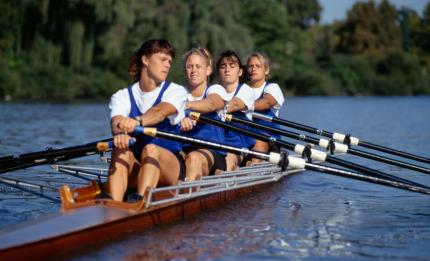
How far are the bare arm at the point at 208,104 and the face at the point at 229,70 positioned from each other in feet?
3.57

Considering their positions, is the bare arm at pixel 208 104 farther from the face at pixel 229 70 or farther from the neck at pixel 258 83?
the neck at pixel 258 83

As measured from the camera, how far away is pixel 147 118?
634 centimetres

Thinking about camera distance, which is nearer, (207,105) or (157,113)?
(157,113)

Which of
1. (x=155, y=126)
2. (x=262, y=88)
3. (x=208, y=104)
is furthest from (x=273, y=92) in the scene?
(x=155, y=126)

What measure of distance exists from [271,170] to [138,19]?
2863cm

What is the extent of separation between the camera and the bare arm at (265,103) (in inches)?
395

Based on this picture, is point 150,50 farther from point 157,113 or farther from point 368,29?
point 368,29

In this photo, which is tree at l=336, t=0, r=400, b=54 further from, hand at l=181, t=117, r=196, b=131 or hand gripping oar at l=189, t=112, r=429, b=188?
hand at l=181, t=117, r=196, b=131

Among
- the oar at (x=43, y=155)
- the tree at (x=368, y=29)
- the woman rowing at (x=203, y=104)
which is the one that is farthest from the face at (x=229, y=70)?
the tree at (x=368, y=29)

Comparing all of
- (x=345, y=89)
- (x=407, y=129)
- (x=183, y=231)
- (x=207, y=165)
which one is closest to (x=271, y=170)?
(x=207, y=165)

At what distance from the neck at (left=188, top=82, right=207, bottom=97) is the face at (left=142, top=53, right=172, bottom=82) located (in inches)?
54.8

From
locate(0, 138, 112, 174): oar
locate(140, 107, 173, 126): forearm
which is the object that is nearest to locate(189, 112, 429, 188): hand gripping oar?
locate(140, 107, 173, 126): forearm

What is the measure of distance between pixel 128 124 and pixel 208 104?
1705 mm

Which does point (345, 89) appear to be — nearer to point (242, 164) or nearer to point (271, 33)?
point (271, 33)
